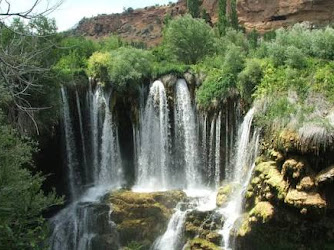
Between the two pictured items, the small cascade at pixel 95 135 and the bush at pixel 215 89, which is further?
the small cascade at pixel 95 135

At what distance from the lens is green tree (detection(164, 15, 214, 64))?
83.3ft

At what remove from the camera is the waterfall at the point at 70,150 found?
1773cm

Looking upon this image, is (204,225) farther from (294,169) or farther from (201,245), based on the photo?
(294,169)

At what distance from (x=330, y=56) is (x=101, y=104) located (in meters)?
9.41

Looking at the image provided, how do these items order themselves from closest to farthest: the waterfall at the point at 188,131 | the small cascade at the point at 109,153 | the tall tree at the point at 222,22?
the waterfall at the point at 188,131 → the small cascade at the point at 109,153 → the tall tree at the point at 222,22

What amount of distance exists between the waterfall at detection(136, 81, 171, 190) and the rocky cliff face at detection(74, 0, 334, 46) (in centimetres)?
3134

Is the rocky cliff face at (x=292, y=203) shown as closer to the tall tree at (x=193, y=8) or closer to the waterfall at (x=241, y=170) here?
the waterfall at (x=241, y=170)

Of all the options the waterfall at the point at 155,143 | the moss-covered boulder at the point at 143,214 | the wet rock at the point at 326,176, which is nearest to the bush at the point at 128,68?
the waterfall at the point at 155,143

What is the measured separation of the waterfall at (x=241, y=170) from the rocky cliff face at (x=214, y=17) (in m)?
33.3

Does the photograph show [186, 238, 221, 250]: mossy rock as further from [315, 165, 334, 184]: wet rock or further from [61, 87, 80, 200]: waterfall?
[61, 87, 80, 200]: waterfall

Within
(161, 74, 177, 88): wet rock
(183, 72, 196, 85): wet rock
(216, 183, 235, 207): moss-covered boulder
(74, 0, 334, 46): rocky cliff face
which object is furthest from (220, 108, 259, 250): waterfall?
(74, 0, 334, 46): rocky cliff face

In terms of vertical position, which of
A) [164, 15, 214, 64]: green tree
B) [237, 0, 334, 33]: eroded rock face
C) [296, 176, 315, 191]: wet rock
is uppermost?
[237, 0, 334, 33]: eroded rock face

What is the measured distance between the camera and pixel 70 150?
18.0 meters

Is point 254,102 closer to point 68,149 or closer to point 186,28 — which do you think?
point 68,149
